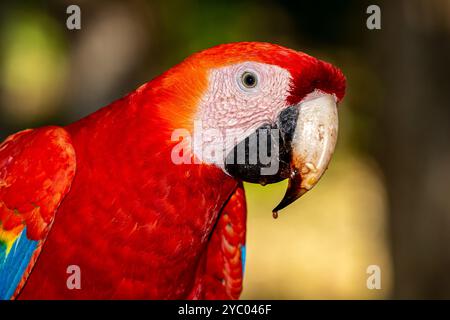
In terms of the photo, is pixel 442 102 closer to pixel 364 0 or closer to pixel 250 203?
pixel 364 0

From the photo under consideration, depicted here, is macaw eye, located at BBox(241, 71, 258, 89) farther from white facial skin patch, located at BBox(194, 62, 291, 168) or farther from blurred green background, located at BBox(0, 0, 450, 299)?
blurred green background, located at BBox(0, 0, 450, 299)

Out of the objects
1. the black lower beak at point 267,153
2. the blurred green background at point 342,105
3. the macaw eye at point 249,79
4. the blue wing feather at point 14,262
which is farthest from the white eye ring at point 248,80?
the blurred green background at point 342,105

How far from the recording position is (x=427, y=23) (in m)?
3.06

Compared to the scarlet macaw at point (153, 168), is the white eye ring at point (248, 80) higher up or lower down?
higher up

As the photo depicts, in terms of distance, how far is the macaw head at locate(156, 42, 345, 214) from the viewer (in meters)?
1.54

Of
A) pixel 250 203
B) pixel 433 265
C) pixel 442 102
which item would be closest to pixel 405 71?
pixel 442 102

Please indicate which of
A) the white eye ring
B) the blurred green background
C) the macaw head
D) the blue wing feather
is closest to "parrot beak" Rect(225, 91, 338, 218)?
the macaw head

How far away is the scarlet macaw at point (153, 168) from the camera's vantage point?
1547 mm

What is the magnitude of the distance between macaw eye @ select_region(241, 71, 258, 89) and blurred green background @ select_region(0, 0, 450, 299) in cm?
181

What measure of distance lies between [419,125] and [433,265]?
0.75 metres

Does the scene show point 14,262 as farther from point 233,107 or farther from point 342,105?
point 342,105

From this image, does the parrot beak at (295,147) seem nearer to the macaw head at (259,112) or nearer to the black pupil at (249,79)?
the macaw head at (259,112)

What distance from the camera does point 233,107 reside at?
62.2 inches

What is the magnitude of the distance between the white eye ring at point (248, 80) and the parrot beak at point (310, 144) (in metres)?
0.13
